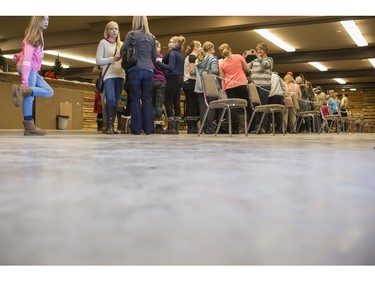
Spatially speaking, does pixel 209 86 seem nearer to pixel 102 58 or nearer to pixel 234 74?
pixel 234 74

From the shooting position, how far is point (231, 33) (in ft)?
40.7

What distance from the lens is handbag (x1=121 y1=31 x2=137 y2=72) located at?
453cm

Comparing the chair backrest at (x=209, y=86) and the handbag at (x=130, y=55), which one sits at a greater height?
the handbag at (x=130, y=55)

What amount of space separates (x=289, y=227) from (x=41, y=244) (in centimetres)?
30

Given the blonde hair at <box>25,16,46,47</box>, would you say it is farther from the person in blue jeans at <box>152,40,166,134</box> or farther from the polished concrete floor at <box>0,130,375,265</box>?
the polished concrete floor at <box>0,130,375,265</box>

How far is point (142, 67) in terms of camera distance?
183 inches

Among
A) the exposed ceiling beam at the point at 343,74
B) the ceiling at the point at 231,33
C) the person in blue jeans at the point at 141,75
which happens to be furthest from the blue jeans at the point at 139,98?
the exposed ceiling beam at the point at 343,74

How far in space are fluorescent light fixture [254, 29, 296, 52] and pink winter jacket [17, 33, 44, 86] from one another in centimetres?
867

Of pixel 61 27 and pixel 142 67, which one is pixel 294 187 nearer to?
pixel 142 67

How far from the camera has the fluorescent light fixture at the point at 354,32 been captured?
1143cm

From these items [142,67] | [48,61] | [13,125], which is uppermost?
[48,61]

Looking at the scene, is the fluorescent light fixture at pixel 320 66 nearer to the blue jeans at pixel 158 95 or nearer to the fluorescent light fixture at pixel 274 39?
the fluorescent light fixture at pixel 274 39

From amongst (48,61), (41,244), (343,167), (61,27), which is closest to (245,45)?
(61,27)

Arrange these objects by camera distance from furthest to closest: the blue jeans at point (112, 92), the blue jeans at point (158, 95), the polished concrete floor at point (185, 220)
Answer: the blue jeans at point (158, 95)
the blue jeans at point (112, 92)
the polished concrete floor at point (185, 220)
